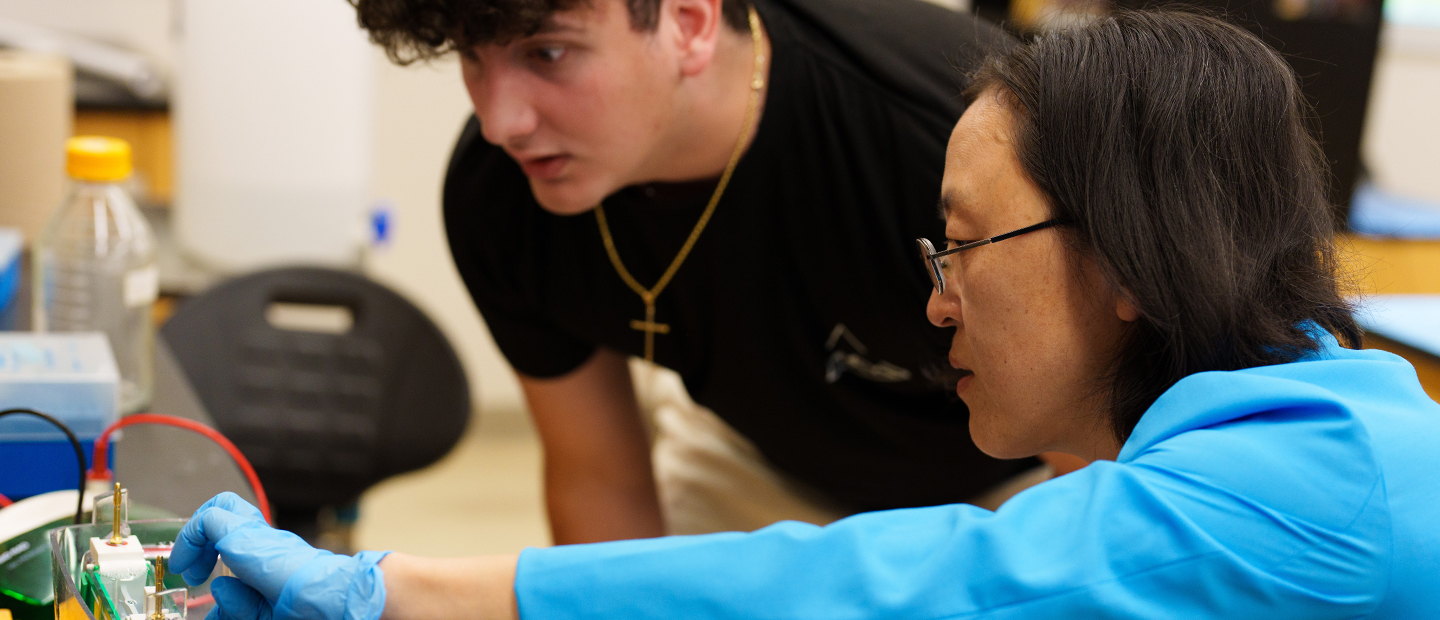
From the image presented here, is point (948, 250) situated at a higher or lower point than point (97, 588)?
higher

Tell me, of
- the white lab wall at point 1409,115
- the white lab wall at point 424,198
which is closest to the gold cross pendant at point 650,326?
the white lab wall at point 424,198

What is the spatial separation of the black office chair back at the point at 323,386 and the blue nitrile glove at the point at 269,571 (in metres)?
1.10

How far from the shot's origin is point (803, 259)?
122 cm

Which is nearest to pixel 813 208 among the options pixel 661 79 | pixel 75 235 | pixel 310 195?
pixel 661 79

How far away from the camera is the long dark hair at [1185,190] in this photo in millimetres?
649

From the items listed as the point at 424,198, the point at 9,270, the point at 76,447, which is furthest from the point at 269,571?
the point at 424,198

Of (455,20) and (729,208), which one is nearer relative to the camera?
A: (455,20)

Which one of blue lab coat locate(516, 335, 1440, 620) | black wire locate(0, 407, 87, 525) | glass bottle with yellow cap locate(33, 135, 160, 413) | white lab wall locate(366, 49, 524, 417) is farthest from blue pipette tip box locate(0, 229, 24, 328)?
white lab wall locate(366, 49, 524, 417)

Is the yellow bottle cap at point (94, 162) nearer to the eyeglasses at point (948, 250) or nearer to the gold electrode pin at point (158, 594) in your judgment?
the gold electrode pin at point (158, 594)

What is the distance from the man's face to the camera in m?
1.03

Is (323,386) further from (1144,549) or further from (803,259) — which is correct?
(1144,549)

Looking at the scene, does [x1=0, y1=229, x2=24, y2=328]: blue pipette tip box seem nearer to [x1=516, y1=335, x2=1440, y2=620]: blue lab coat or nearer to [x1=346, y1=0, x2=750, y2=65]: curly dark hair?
[x1=346, y1=0, x2=750, y2=65]: curly dark hair

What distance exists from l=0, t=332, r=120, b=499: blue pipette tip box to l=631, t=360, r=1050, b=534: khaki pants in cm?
72

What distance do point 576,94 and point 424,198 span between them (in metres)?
2.37
